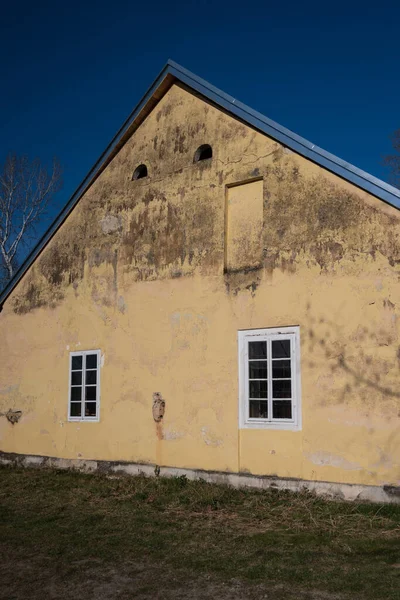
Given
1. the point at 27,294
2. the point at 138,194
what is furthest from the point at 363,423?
the point at 27,294

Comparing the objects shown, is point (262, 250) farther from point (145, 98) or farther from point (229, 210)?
point (145, 98)

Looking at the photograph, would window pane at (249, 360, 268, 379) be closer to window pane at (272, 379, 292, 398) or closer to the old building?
the old building

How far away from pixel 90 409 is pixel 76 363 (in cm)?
104

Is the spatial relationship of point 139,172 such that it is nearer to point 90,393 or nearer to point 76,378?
point 76,378

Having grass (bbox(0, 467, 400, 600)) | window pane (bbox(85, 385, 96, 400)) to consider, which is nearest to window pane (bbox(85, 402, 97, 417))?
window pane (bbox(85, 385, 96, 400))

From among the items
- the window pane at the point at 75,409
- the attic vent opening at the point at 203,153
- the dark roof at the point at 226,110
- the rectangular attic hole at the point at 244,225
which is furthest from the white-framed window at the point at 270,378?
the window pane at the point at 75,409

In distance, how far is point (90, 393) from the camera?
11883 millimetres

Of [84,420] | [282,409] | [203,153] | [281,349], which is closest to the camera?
[282,409]

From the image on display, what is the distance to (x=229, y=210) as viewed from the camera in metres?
10.3

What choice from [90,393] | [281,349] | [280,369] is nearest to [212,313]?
[281,349]

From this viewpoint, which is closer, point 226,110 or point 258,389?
point 258,389

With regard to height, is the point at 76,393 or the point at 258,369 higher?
the point at 258,369

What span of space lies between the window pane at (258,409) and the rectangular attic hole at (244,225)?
7.04 ft

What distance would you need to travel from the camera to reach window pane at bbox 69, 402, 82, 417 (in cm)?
1204
